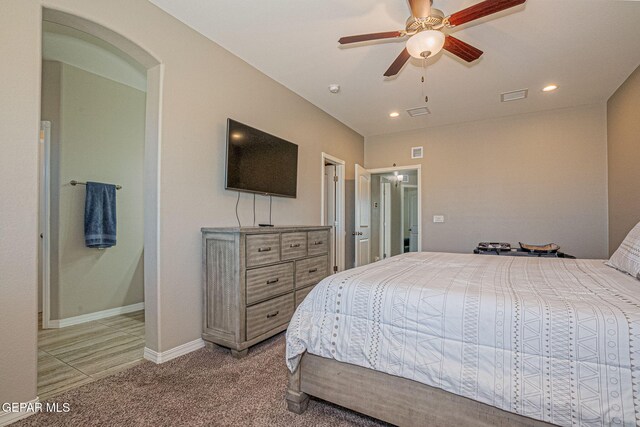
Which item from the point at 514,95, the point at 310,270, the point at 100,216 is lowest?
the point at 310,270

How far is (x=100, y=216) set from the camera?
3268 millimetres

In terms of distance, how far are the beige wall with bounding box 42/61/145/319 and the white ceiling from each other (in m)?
1.69

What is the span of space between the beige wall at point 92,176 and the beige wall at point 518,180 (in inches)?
166

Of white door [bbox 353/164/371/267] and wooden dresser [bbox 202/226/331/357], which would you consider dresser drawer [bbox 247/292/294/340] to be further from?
white door [bbox 353/164/371/267]

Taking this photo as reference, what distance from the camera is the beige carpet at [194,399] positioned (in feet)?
5.27

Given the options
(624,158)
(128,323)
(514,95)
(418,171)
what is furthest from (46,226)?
(624,158)

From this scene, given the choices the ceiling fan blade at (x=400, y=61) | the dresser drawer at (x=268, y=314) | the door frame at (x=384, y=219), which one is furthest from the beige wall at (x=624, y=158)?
the dresser drawer at (x=268, y=314)

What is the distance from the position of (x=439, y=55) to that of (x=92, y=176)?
3942 mm

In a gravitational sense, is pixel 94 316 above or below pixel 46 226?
below

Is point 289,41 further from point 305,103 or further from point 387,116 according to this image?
point 387,116

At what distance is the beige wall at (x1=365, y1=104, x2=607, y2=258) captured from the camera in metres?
4.09

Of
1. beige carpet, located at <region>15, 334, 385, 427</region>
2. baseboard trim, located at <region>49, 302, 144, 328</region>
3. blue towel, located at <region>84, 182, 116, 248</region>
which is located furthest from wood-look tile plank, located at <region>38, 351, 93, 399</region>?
blue towel, located at <region>84, 182, 116, 248</region>

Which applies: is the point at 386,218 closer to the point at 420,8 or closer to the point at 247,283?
the point at 247,283

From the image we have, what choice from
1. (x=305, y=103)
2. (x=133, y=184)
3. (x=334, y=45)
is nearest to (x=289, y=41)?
(x=334, y=45)
